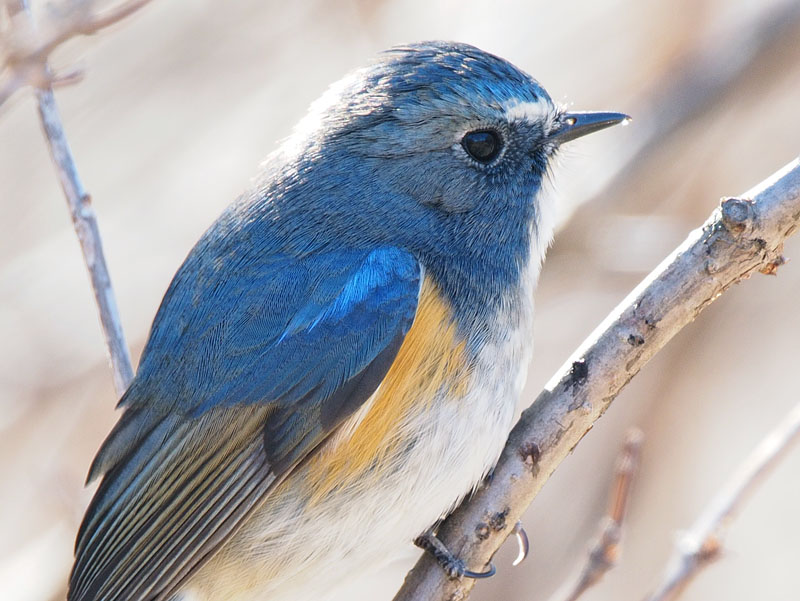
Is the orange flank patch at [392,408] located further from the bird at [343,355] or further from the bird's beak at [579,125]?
the bird's beak at [579,125]

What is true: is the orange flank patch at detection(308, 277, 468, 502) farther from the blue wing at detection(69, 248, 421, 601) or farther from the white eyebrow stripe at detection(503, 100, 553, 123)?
the white eyebrow stripe at detection(503, 100, 553, 123)

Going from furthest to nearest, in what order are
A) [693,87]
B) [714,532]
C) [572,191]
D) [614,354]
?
[693,87] → [572,191] → [714,532] → [614,354]

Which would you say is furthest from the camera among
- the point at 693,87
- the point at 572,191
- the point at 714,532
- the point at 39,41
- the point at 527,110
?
the point at 693,87

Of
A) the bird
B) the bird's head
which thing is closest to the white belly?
the bird

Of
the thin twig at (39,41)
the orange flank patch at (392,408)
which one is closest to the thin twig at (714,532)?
the orange flank patch at (392,408)

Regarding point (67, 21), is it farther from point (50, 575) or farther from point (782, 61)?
point (782, 61)

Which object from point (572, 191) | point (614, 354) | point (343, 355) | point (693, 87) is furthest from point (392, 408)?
point (693, 87)

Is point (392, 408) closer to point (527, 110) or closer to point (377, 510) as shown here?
point (377, 510)
